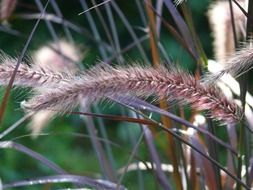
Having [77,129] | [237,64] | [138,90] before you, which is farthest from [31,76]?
[77,129]

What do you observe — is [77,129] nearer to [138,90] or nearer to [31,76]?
[31,76]

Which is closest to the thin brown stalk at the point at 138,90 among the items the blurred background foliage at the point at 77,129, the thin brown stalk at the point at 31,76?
the thin brown stalk at the point at 31,76

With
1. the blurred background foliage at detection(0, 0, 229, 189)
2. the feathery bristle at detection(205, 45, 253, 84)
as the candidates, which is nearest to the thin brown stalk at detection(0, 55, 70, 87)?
the feathery bristle at detection(205, 45, 253, 84)

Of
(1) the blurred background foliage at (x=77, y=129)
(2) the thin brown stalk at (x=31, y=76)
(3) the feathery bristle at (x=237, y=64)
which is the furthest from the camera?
(1) the blurred background foliage at (x=77, y=129)

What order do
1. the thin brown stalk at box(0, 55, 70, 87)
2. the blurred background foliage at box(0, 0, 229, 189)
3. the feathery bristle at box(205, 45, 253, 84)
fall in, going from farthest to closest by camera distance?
the blurred background foliage at box(0, 0, 229, 189)
the thin brown stalk at box(0, 55, 70, 87)
the feathery bristle at box(205, 45, 253, 84)

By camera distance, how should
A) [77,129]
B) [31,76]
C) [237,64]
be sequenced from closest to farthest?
[237,64] → [31,76] → [77,129]

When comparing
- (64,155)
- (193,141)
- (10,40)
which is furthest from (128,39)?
(193,141)

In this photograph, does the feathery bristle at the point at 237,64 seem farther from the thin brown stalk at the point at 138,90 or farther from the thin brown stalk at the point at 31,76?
the thin brown stalk at the point at 31,76

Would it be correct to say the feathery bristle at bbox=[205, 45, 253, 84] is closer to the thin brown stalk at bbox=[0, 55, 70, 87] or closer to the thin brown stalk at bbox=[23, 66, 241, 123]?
the thin brown stalk at bbox=[23, 66, 241, 123]
